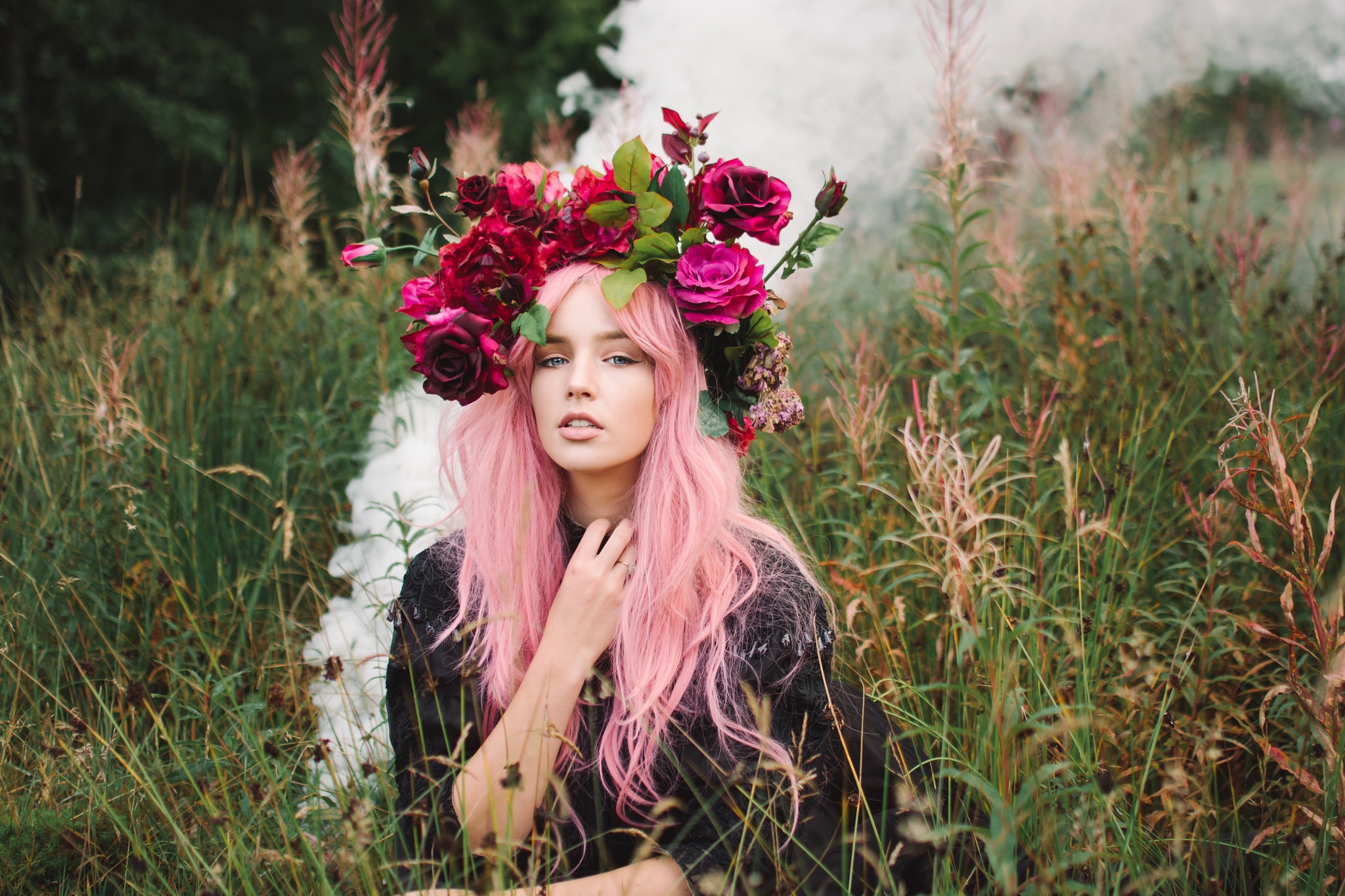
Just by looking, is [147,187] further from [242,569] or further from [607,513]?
Answer: [607,513]

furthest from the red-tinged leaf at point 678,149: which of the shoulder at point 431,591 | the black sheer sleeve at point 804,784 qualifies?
the shoulder at point 431,591

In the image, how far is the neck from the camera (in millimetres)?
1922

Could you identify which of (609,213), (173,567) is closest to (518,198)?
(609,213)

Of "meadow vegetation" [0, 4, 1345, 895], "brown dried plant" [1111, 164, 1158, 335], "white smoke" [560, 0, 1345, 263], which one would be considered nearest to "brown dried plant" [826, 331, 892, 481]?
"meadow vegetation" [0, 4, 1345, 895]

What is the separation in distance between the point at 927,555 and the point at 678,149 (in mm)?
1042

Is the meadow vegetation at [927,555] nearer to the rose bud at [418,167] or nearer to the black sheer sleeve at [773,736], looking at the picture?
the black sheer sleeve at [773,736]

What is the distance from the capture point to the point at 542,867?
1.71 meters

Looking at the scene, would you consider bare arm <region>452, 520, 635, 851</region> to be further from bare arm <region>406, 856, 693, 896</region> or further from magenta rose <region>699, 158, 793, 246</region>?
magenta rose <region>699, 158, 793, 246</region>

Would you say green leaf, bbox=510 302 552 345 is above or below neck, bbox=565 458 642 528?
above

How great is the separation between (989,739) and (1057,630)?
26.8 inches

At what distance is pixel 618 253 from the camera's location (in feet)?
5.84

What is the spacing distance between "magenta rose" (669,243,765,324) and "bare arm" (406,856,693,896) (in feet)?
3.44

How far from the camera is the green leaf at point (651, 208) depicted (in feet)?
5.75

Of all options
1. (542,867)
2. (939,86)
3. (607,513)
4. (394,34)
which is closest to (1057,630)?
(607,513)
